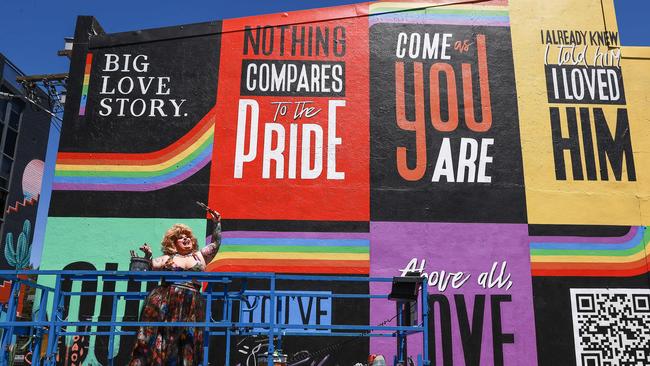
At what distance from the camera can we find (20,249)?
23.8 meters

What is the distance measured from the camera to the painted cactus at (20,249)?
2295 cm

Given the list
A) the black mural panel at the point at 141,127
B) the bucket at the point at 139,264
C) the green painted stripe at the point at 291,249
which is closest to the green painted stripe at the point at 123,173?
the black mural panel at the point at 141,127

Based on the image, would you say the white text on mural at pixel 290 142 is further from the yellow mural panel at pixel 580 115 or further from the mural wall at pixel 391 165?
the yellow mural panel at pixel 580 115

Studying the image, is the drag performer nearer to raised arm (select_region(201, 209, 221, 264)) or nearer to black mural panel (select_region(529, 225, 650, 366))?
raised arm (select_region(201, 209, 221, 264))

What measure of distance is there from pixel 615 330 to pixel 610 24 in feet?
19.9

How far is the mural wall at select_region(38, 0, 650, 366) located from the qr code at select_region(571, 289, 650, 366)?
0.11ft

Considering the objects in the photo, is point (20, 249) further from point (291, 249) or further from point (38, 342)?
point (38, 342)

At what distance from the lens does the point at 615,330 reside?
10453 mm

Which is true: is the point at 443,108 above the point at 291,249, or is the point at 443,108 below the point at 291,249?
above

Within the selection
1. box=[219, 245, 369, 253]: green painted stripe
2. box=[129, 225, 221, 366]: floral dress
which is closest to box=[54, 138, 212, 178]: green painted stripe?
box=[219, 245, 369, 253]: green painted stripe

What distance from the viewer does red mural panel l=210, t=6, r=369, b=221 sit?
436 inches

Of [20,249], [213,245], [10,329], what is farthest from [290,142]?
[20,249]

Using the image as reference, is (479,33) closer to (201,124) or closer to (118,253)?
(201,124)

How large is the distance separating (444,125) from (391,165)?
4.30 feet
